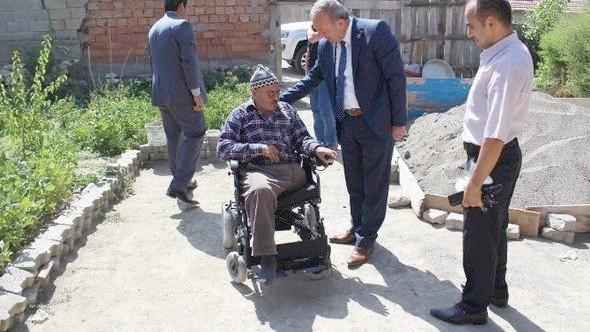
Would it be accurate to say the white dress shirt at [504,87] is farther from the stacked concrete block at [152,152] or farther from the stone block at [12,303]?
the stacked concrete block at [152,152]

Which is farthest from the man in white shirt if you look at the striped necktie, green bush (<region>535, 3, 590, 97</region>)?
green bush (<region>535, 3, 590, 97</region>)

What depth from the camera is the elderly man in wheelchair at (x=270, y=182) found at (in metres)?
3.67

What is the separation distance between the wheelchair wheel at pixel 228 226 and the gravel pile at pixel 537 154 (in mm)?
1998

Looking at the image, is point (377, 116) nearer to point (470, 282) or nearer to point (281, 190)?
point (281, 190)

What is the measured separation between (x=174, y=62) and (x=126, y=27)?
6.22 metres

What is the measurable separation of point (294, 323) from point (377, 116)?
4.81 feet

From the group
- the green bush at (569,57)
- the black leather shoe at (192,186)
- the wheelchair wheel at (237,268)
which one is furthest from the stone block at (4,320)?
the green bush at (569,57)

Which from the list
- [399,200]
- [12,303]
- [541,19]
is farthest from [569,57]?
[12,303]

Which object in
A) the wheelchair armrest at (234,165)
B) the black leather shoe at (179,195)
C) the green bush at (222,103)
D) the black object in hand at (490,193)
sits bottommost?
the black leather shoe at (179,195)

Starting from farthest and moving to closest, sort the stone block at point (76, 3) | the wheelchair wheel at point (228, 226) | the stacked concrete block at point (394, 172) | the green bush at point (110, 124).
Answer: the stone block at point (76, 3), the green bush at point (110, 124), the stacked concrete block at point (394, 172), the wheelchair wheel at point (228, 226)

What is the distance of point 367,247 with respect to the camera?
4.29 metres

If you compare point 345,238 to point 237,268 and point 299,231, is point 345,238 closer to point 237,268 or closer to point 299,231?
point 299,231

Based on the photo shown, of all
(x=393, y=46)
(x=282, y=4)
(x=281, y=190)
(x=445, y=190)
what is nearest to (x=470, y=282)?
(x=281, y=190)

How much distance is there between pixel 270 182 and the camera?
3.79 m
